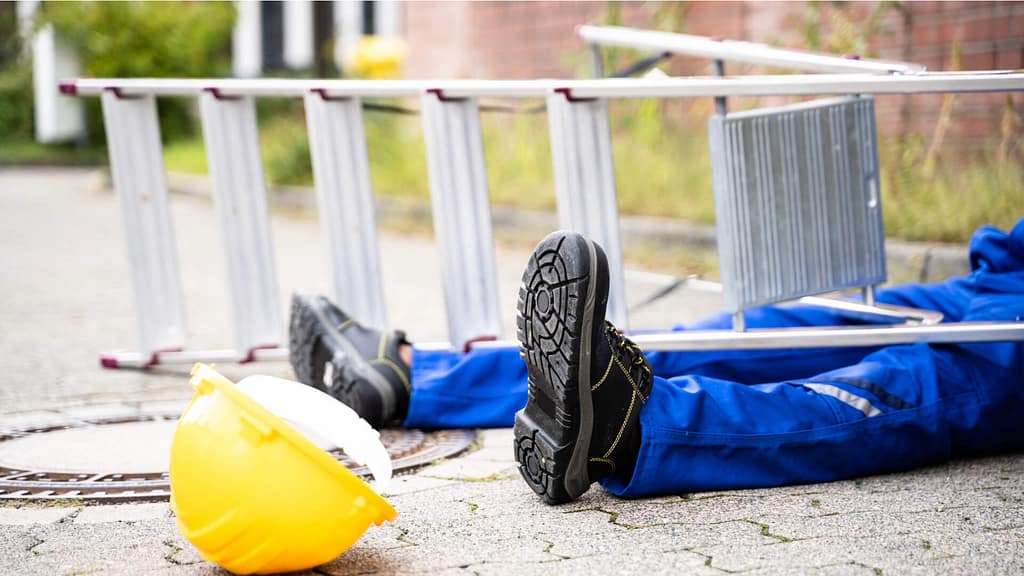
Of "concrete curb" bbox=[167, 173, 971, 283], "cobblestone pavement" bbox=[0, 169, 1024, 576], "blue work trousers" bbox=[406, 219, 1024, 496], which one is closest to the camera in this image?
"cobblestone pavement" bbox=[0, 169, 1024, 576]

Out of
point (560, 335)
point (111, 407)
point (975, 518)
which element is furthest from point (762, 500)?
point (111, 407)

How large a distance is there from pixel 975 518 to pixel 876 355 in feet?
1.69

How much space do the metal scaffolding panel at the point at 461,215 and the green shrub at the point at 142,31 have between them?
11.7 meters

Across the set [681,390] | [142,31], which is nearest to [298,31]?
[142,31]

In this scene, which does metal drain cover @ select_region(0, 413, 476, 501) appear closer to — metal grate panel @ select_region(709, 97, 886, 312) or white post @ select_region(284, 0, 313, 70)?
metal grate panel @ select_region(709, 97, 886, 312)

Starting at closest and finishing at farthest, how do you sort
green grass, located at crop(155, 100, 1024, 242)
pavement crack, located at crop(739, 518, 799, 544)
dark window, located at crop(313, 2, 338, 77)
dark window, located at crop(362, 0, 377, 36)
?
pavement crack, located at crop(739, 518, 799, 544) → green grass, located at crop(155, 100, 1024, 242) → dark window, located at crop(313, 2, 338, 77) → dark window, located at crop(362, 0, 377, 36)

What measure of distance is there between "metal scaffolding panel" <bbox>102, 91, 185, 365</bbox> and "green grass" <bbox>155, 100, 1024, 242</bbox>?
10.3ft

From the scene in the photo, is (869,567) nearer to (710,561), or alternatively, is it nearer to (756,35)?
(710,561)

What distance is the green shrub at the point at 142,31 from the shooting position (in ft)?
47.0

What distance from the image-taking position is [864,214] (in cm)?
309

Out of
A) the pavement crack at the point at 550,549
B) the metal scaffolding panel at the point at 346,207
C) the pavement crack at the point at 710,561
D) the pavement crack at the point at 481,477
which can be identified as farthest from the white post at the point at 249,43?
the pavement crack at the point at 710,561

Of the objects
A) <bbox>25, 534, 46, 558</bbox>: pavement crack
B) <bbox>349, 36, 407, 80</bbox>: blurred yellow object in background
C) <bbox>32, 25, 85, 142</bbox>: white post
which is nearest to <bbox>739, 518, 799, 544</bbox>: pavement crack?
<bbox>25, 534, 46, 558</bbox>: pavement crack

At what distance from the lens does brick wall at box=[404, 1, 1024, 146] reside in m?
5.70

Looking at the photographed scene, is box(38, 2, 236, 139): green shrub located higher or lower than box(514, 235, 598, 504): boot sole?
higher
